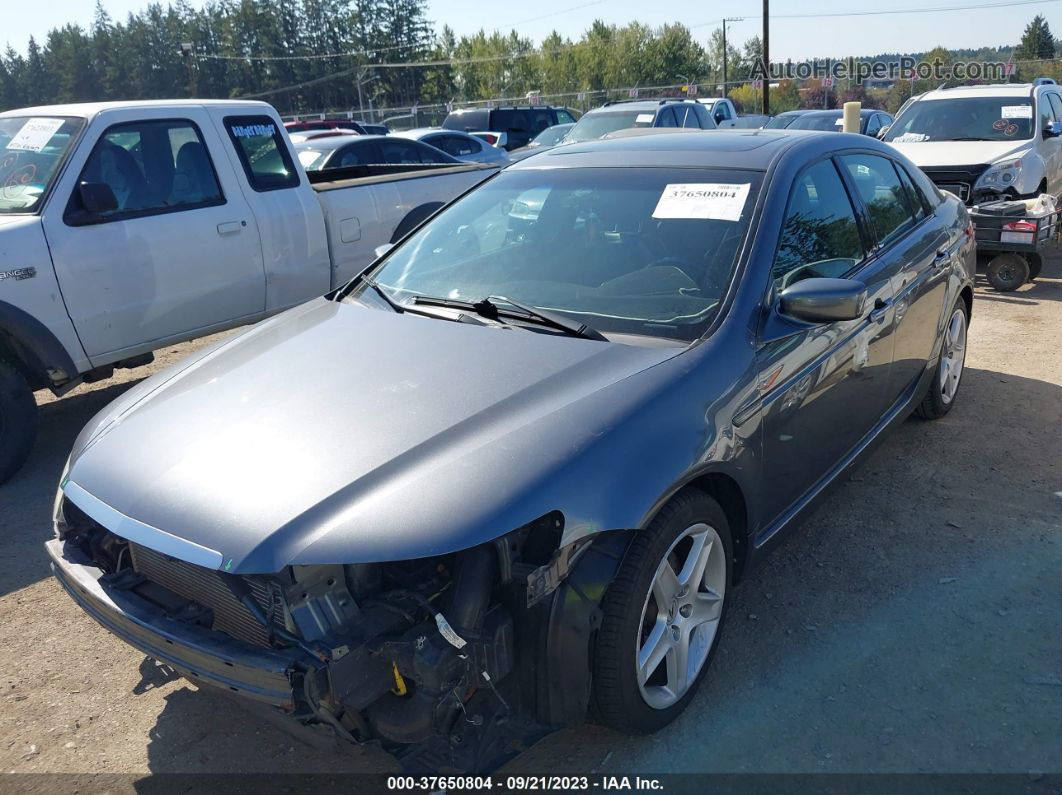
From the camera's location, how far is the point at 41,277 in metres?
5.02

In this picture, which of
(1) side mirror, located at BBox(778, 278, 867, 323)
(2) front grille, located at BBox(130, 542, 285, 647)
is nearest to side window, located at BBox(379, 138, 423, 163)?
(1) side mirror, located at BBox(778, 278, 867, 323)

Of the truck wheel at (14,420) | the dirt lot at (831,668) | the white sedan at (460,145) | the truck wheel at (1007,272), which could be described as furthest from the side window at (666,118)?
the truck wheel at (14,420)

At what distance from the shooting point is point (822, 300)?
300cm

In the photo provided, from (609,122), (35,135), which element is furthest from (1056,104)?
(35,135)

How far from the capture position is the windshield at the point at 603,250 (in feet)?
10.4

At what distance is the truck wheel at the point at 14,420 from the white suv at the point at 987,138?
29.3ft

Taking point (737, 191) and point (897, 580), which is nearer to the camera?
point (737, 191)

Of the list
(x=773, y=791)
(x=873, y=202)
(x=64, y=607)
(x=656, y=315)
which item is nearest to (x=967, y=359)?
(x=873, y=202)

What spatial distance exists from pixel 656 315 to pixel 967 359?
4388mm

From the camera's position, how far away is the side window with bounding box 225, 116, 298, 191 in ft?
20.1

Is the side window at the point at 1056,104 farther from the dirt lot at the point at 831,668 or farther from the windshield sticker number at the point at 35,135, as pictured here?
the windshield sticker number at the point at 35,135

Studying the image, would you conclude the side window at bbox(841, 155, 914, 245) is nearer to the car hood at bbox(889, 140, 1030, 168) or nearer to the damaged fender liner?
the damaged fender liner

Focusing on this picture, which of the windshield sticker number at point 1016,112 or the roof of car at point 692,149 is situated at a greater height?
the windshield sticker number at point 1016,112

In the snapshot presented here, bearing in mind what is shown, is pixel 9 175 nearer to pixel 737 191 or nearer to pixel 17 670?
pixel 17 670
